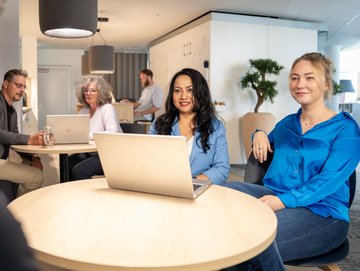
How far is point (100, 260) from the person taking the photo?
880 mm

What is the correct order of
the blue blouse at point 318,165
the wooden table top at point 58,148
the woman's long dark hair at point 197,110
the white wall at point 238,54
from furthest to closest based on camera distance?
the white wall at point 238,54
the wooden table top at point 58,148
the woman's long dark hair at point 197,110
the blue blouse at point 318,165

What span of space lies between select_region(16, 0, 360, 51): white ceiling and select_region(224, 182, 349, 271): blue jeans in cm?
526

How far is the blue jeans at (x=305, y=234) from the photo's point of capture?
1.52 metres

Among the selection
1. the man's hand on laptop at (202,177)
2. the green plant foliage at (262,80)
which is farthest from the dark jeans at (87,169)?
the green plant foliage at (262,80)

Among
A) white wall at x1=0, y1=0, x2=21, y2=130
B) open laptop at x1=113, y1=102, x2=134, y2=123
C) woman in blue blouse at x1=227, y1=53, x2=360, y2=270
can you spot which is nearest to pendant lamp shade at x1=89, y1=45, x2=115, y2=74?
open laptop at x1=113, y1=102, x2=134, y2=123

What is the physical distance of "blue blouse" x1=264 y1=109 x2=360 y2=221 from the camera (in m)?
1.65

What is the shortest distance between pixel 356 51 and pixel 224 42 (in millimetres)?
7225

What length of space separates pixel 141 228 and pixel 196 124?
3.89ft

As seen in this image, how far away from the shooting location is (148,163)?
1.36 meters

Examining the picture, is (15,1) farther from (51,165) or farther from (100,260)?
(100,260)

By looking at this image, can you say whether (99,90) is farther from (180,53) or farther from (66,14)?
(180,53)

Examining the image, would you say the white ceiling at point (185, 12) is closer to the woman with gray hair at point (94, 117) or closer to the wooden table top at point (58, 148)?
the woman with gray hair at point (94, 117)

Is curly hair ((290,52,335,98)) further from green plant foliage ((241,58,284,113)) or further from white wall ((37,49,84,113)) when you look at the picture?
white wall ((37,49,84,113))

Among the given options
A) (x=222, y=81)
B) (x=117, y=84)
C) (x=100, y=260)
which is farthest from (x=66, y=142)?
(x=117, y=84)
